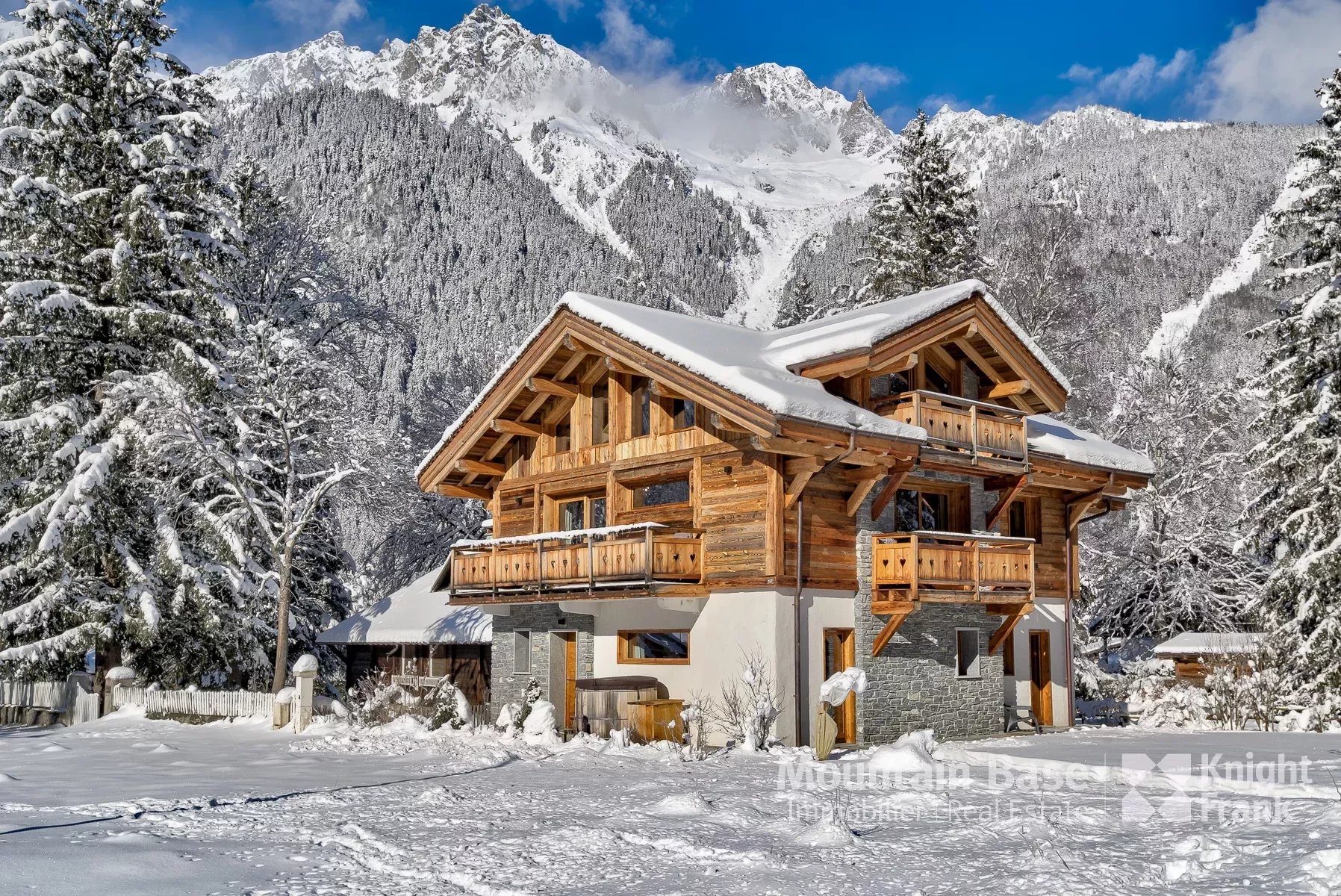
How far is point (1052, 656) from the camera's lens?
26250mm

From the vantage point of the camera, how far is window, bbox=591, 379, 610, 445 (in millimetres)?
25188

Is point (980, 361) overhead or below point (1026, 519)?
overhead

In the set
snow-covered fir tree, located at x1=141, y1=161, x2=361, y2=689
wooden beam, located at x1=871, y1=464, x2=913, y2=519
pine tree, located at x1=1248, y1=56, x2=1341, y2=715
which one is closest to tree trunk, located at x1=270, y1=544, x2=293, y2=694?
snow-covered fir tree, located at x1=141, y1=161, x2=361, y2=689

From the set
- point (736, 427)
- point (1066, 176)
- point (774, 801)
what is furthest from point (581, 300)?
point (1066, 176)

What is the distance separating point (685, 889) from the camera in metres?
9.37

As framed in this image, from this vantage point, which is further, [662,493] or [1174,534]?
[1174,534]

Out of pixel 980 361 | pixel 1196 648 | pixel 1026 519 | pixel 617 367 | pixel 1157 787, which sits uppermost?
pixel 980 361

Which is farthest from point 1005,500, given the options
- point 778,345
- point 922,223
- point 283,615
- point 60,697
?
point 60,697

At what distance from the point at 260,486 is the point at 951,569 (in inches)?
684

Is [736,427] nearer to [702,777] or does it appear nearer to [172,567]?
[702,777]

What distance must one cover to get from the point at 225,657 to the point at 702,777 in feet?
54.1

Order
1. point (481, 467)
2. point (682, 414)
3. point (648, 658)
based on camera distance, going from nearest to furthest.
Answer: point (648, 658) → point (682, 414) → point (481, 467)

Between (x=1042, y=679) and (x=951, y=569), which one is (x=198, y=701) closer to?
(x=951, y=569)

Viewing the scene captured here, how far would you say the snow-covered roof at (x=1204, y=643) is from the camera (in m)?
33.8
